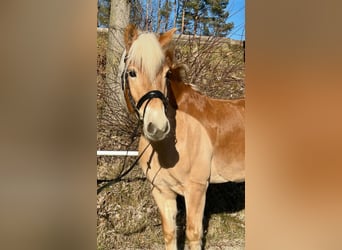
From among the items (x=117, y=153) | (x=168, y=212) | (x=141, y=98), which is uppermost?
(x=141, y=98)

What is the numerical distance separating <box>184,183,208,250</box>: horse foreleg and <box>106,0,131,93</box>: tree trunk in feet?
1.01

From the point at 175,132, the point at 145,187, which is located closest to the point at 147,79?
the point at 175,132

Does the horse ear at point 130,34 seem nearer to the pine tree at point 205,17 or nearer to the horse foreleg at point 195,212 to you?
→ the pine tree at point 205,17

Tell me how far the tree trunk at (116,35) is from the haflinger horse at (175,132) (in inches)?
0.7

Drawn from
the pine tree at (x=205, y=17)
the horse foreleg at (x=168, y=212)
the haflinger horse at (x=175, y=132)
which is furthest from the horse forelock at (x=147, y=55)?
the horse foreleg at (x=168, y=212)

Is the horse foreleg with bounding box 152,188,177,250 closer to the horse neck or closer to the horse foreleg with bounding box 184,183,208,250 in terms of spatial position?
the horse foreleg with bounding box 184,183,208,250

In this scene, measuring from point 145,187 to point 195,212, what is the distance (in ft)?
0.45

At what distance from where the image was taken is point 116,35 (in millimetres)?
1029

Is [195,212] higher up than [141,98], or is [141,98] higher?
[141,98]

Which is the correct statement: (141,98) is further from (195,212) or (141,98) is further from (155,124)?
(195,212)
